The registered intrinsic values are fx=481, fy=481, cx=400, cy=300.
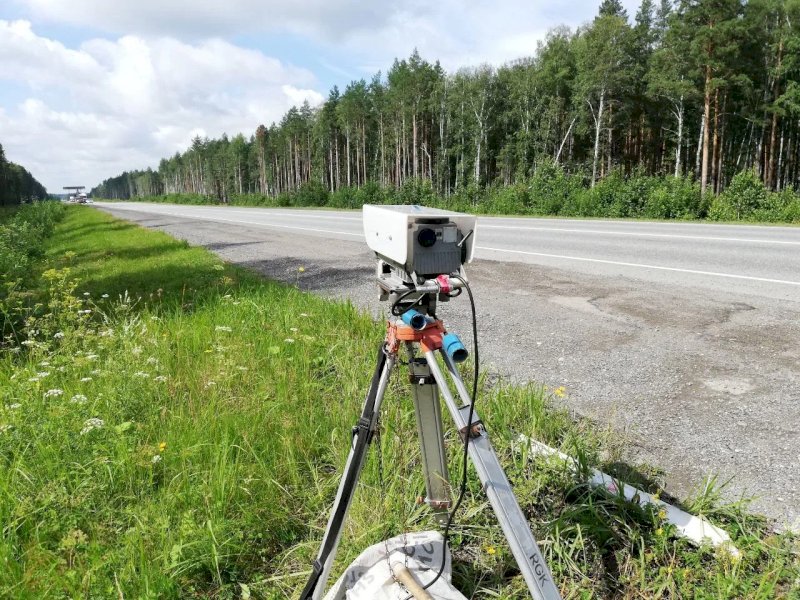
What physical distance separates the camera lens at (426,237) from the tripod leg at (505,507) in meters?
0.33

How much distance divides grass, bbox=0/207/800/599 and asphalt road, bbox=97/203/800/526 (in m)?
0.36

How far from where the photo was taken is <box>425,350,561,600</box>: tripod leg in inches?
44.6

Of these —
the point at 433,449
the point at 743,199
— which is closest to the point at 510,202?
the point at 743,199

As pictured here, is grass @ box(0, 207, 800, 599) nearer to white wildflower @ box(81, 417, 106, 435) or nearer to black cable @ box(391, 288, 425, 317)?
white wildflower @ box(81, 417, 106, 435)

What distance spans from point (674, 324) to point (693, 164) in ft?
151

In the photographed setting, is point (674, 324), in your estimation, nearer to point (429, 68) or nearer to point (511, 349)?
point (511, 349)

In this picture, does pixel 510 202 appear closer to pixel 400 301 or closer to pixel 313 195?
pixel 400 301

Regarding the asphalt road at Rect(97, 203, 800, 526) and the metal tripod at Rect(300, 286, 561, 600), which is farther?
the asphalt road at Rect(97, 203, 800, 526)

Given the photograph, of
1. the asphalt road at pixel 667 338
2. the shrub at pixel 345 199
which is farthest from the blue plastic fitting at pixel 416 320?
the shrub at pixel 345 199

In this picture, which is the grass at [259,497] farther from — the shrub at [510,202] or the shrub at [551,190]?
the shrub at [510,202]

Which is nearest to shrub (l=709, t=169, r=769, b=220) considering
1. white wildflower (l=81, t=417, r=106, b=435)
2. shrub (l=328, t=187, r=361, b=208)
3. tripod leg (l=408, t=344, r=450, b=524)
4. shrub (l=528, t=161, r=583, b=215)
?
shrub (l=528, t=161, r=583, b=215)

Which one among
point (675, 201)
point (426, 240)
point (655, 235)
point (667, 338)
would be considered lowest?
point (667, 338)

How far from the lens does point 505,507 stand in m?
1.19

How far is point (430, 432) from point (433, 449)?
7 cm
